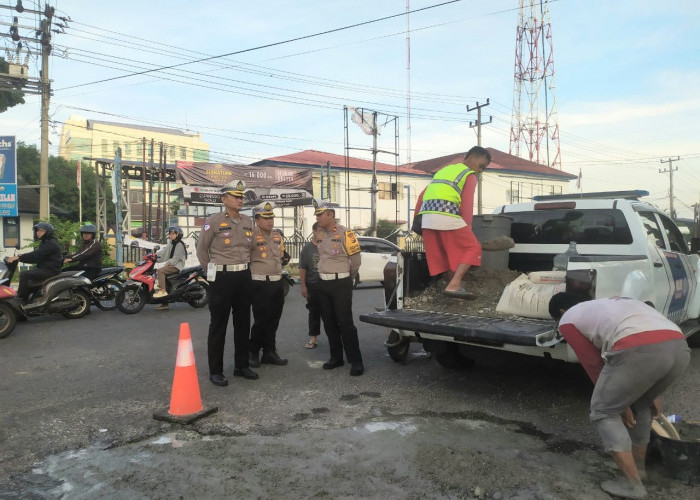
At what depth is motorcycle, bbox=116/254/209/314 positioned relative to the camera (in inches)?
391

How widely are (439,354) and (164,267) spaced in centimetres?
633

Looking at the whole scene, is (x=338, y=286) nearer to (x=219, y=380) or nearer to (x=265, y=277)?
(x=265, y=277)

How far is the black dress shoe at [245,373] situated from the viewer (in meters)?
5.46

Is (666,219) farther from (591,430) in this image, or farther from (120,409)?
(120,409)

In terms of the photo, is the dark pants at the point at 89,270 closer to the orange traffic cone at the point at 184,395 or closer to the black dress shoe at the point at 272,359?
the black dress shoe at the point at 272,359

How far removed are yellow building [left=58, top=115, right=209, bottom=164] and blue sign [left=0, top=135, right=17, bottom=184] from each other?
4266cm

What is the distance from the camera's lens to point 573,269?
4.02 m

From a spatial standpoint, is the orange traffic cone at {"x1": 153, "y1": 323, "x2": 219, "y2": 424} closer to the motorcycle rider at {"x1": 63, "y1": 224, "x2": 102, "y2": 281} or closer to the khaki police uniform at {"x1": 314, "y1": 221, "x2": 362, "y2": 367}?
the khaki police uniform at {"x1": 314, "y1": 221, "x2": 362, "y2": 367}

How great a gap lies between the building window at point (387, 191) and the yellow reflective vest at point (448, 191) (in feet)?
108

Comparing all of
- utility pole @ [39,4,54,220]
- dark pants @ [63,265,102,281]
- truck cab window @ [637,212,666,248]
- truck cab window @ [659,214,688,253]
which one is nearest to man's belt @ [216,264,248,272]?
truck cab window @ [637,212,666,248]

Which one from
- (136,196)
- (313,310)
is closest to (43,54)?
(313,310)

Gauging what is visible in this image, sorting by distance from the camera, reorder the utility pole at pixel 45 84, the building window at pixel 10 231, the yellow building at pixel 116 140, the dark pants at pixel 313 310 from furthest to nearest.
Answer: the yellow building at pixel 116 140 < the building window at pixel 10 231 < the utility pole at pixel 45 84 < the dark pants at pixel 313 310

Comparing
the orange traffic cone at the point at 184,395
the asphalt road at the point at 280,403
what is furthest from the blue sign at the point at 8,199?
the orange traffic cone at the point at 184,395

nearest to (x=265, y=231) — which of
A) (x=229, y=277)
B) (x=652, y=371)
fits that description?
(x=229, y=277)
